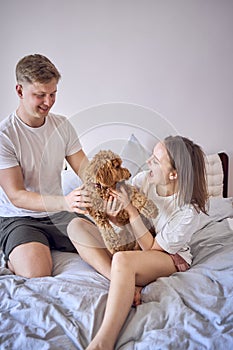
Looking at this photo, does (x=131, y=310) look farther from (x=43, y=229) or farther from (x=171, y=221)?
(x=43, y=229)

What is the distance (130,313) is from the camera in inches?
41.7

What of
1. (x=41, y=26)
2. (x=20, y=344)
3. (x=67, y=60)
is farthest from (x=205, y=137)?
(x=20, y=344)

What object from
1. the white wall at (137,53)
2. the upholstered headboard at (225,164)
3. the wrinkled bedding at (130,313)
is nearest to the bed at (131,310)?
the wrinkled bedding at (130,313)

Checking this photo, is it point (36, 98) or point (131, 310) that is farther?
point (36, 98)

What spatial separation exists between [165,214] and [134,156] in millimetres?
244

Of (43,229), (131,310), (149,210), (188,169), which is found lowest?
(131,310)

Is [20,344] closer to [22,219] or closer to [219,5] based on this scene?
[22,219]

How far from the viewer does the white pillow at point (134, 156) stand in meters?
1.21

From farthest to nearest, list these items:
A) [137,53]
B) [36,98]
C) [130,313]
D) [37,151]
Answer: [137,53] < [37,151] < [36,98] < [130,313]

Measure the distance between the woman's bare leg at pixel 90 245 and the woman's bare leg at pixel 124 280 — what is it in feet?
0.43

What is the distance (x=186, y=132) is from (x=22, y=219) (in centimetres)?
133

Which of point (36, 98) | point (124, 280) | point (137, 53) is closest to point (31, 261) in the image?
point (124, 280)

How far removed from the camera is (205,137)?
7.89 ft

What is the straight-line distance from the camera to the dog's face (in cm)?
110
